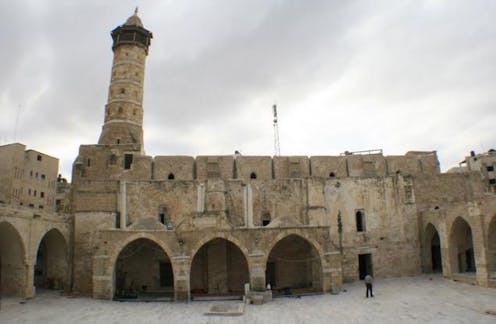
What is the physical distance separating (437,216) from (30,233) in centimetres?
2427

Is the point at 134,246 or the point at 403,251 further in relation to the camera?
the point at 403,251

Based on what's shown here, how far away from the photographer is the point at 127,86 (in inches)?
1237

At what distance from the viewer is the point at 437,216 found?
2450 cm

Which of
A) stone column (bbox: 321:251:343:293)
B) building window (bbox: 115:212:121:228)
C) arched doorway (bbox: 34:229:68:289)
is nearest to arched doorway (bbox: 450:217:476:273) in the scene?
stone column (bbox: 321:251:343:293)

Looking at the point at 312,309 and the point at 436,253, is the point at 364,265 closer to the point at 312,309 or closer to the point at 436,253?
Result: the point at 436,253

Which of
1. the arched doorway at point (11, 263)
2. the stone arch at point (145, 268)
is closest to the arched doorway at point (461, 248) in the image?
the stone arch at point (145, 268)

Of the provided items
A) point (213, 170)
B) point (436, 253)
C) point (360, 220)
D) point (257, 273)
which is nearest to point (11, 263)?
point (213, 170)

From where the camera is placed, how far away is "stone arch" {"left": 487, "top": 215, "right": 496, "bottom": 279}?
811 inches

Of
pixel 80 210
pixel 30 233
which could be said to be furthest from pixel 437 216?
pixel 30 233

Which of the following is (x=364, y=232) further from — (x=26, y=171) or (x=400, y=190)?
(x=26, y=171)

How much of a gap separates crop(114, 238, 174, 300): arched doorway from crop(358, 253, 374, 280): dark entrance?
Answer: 12626 millimetres

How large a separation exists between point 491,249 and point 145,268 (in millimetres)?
19975

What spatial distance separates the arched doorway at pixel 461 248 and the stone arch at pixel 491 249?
1.86 metres

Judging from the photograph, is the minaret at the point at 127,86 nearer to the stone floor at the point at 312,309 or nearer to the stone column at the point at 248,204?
the stone column at the point at 248,204
